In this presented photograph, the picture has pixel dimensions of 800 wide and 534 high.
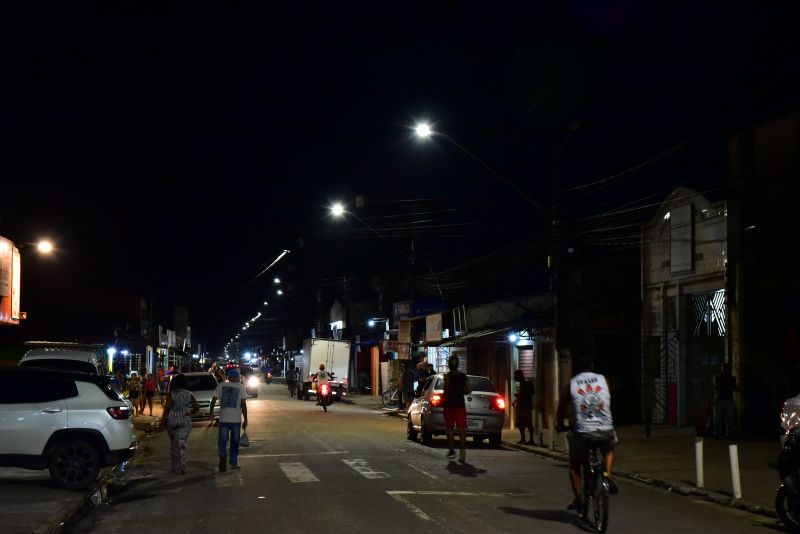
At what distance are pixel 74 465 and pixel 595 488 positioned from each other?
768 cm

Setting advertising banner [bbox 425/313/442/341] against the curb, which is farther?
advertising banner [bbox 425/313/442/341]

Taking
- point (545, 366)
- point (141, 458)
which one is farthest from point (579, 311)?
point (141, 458)

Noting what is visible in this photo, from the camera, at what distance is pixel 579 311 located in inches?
1058

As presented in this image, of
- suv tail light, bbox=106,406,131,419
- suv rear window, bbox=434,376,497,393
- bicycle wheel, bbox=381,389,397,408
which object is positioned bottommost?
bicycle wheel, bbox=381,389,397,408

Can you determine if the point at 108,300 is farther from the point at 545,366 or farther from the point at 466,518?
the point at 466,518

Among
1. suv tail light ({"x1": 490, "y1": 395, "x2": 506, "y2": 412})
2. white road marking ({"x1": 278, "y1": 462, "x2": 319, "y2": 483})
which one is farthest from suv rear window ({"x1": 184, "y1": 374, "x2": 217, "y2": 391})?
white road marking ({"x1": 278, "y1": 462, "x2": 319, "y2": 483})

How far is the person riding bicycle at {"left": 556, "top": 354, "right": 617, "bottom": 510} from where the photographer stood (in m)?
9.45

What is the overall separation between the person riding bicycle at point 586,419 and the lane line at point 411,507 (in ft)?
5.39

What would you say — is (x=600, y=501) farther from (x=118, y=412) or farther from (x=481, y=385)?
(x=481, y=385)

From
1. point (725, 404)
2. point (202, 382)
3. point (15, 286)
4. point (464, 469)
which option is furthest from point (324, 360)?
point (464, 469)

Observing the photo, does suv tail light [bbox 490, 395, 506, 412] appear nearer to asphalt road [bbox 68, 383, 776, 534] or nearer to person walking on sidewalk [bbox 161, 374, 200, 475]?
asphalt road [bbox 68, 383, 776, 534]

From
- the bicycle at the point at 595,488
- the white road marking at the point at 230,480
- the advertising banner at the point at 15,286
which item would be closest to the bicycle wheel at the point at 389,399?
the advertising banner at the point at 15,286

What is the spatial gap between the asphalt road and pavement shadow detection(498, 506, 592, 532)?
0.01 meters

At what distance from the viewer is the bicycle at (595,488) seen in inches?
358
